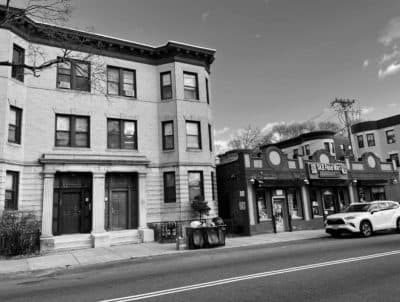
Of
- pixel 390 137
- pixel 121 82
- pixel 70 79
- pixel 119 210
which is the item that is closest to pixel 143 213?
pixel 119 210

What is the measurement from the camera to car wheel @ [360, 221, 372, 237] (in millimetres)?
15489

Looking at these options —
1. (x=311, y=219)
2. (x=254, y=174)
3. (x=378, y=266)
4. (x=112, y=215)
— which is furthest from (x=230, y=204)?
(x=378, y=266)

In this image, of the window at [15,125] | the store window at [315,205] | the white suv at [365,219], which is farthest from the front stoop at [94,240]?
the store window at [315,205]

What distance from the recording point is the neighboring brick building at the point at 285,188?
19516 millimetres

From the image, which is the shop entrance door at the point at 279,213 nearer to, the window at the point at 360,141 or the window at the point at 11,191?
the window at the point at 11,191

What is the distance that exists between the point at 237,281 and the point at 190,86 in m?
15.5

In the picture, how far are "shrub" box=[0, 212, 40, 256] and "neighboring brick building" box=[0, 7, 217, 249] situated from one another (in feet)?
2.95

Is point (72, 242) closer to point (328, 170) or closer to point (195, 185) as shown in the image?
point (195, 185)

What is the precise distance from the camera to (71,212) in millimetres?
17297

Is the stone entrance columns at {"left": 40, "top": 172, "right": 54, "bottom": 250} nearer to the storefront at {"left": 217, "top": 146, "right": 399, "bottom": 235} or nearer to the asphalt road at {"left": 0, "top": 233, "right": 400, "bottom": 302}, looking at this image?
the asphalt road at {"left": 0, "top": 233, "right": 400, "bottom": 302}

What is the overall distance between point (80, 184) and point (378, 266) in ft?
48.3

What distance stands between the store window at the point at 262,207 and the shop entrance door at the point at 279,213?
1.72 ft

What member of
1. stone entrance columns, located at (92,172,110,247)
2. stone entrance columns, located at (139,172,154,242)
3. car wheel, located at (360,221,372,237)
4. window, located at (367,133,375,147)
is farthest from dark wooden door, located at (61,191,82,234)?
window, located at (367,133,375,147)

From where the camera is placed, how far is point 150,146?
1956 cm
